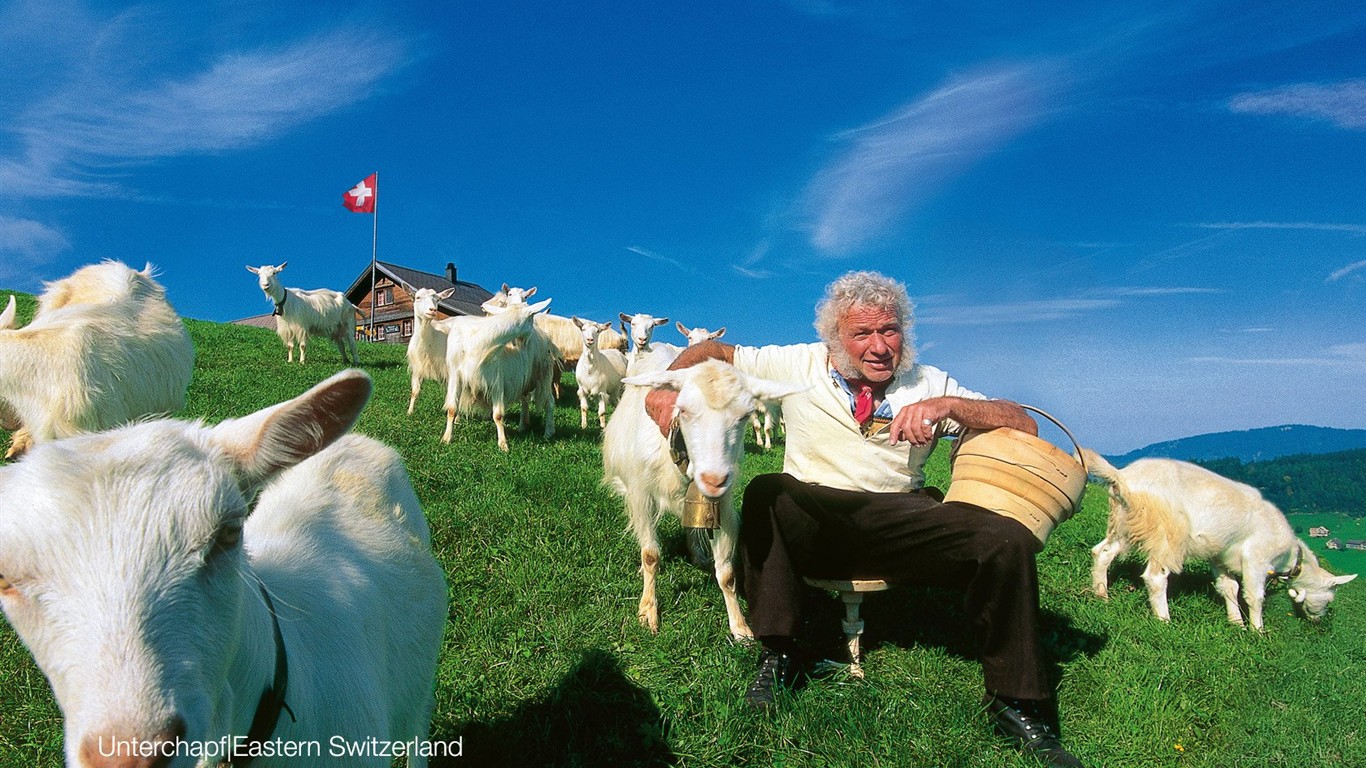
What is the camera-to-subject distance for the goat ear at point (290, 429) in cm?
154

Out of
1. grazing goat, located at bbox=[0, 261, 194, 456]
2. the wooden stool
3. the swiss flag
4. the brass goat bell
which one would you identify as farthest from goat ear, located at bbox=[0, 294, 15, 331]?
the swiss flag

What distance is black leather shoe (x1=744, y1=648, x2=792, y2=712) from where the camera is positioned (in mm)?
3396

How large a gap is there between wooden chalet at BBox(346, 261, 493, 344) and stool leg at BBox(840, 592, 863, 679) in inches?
1463

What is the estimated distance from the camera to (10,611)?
4.16 ft

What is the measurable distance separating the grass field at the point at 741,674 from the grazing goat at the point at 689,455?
0.34 m

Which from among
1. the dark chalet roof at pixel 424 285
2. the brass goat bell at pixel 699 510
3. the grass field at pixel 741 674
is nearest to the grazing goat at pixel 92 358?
the grass field at pixel 741 674

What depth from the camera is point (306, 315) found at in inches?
675

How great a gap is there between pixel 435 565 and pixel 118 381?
13.2ft

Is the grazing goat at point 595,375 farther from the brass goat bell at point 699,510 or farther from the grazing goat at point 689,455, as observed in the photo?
the brass goat bell at point 699,510

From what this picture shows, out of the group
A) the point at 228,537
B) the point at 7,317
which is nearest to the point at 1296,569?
the point at 228,537

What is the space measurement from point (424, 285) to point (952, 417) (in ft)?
145

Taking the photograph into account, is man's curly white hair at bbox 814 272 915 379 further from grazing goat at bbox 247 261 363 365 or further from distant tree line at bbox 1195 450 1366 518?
grazing goat at bbox 247 261 363 365

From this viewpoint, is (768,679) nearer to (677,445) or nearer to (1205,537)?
(677,445)

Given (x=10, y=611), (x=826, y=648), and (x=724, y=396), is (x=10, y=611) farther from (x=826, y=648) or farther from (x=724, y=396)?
(x=826, y=648)
